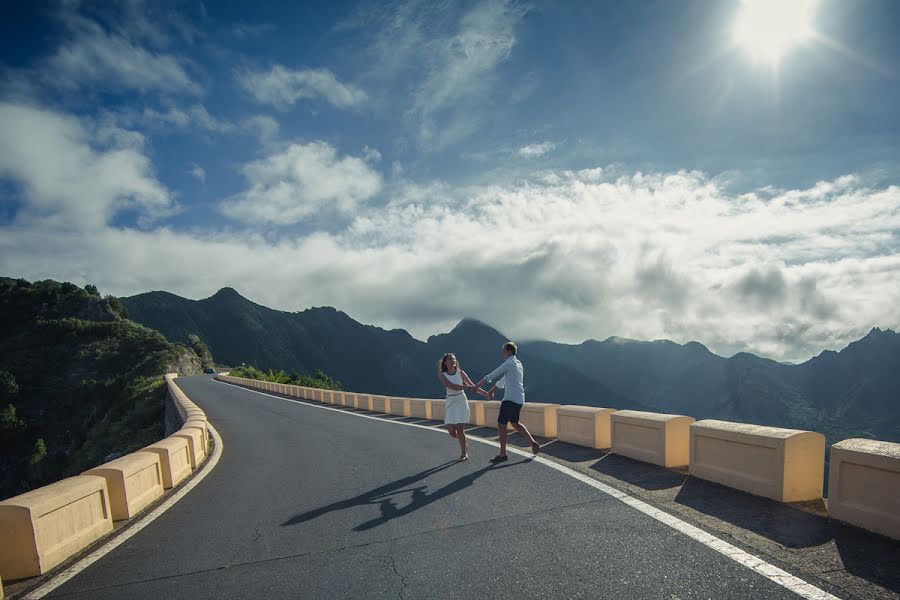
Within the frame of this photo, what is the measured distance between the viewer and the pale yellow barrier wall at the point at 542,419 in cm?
1041

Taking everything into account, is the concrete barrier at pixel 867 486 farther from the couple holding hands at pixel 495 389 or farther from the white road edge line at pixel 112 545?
the white road edge line at pixel 112 545

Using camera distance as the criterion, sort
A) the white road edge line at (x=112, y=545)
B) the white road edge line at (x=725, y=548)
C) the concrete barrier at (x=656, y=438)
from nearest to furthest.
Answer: the white road edge line at (x=725, y=548), the white road edge line at (x=112, y=545), the concrete barrier at (x=656, y=438)

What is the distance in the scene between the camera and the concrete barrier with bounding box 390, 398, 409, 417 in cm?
1850

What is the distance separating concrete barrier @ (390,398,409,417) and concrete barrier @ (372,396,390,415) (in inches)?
19.4

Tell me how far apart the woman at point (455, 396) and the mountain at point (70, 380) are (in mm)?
27172

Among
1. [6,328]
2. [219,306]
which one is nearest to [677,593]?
[6,328]

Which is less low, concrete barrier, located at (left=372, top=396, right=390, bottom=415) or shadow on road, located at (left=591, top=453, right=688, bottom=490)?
shadow on road, located at (left=591, top=453, right=688, bottom=490)

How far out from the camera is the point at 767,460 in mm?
5238

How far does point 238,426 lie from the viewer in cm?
1659

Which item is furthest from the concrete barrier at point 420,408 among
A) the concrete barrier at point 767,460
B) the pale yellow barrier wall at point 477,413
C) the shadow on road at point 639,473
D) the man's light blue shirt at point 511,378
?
the concrete barrier at point 767,460

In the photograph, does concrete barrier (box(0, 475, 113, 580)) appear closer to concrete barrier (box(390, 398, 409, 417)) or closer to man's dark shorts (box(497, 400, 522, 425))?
man's dark shorts (box(497, 400, 522, 425))

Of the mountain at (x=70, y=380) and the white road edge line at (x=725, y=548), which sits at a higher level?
the white road edge line at (x=725, y=548)

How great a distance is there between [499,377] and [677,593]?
492 centimetres

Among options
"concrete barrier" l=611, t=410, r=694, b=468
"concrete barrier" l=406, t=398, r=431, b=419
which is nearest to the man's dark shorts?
"concrete barrier" l=611, t=410, r=694, b=468
